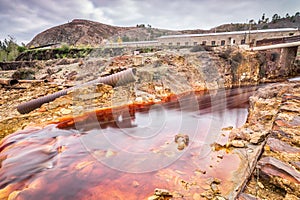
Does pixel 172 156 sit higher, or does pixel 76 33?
pixel 76 33

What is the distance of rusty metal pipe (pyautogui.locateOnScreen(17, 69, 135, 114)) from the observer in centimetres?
662

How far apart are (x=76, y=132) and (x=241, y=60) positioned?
16602 mm

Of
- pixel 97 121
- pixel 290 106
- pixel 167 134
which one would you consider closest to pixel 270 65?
pixel 290 106

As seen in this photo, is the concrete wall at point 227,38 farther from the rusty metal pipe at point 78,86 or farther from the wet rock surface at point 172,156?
the wet rock surface at point 172,156

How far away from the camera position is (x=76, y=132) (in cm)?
558

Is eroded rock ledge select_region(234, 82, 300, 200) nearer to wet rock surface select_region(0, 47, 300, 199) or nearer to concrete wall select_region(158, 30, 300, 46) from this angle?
wet rock surface select_region(0, 47, 300, 199)

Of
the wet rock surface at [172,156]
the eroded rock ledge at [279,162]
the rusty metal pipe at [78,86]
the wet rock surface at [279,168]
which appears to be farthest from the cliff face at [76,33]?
the wet rock surface at [279,168]

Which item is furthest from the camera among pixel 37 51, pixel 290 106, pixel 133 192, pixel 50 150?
pixel 37 51

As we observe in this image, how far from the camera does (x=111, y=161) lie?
4.21 m

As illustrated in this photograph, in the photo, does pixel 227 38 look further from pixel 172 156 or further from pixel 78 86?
pixel 172 156

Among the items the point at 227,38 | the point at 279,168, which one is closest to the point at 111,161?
the point at 279,168

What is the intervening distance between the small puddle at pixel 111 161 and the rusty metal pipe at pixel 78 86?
162cm

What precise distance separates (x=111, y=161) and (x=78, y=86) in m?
4.98

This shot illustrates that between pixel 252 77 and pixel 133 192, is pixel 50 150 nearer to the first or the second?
pixel 133 192
